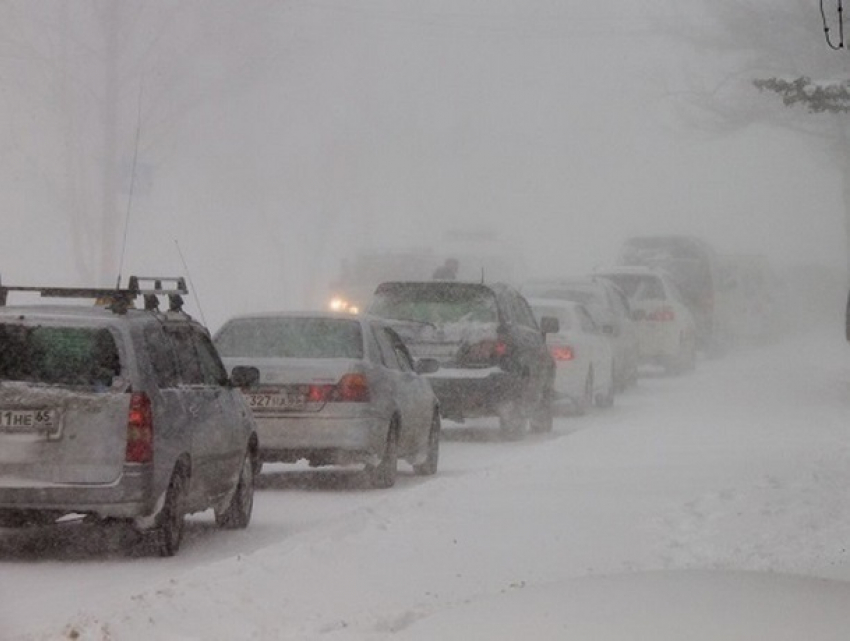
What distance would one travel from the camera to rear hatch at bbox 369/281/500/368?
21281mm

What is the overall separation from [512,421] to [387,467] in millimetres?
5559

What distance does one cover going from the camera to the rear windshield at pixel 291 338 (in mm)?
16656

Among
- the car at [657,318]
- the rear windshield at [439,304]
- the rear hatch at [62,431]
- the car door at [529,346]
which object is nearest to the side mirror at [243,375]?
the rear hatch at [62,431]

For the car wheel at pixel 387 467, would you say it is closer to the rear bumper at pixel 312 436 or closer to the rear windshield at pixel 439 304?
the rear bumper at pixel 312 436

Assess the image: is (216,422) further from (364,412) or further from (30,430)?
(364,412)

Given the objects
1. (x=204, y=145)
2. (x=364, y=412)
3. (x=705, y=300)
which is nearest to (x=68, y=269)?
(x=204, y=145)

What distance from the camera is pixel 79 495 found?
11.6m

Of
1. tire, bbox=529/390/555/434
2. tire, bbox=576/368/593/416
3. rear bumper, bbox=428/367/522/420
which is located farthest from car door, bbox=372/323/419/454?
tire, bbox=576/368/593/416

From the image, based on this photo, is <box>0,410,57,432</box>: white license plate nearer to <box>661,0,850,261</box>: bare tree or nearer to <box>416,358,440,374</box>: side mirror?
<box>416,358,440,374</box>: side mirror

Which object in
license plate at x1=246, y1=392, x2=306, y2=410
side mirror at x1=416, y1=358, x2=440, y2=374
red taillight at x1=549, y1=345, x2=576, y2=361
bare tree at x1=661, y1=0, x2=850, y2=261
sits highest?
bare tree at x1=661, y1=0, x2=850, y2=261

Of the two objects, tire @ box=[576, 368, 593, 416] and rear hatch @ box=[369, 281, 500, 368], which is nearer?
rear hatch @ box=[369, 281, 500, 368]

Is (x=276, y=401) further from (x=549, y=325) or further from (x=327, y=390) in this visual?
(x=549, y=325)

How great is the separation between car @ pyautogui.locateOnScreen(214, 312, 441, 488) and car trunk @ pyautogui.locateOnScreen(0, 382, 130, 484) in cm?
410

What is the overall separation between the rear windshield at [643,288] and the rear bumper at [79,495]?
983 inches
